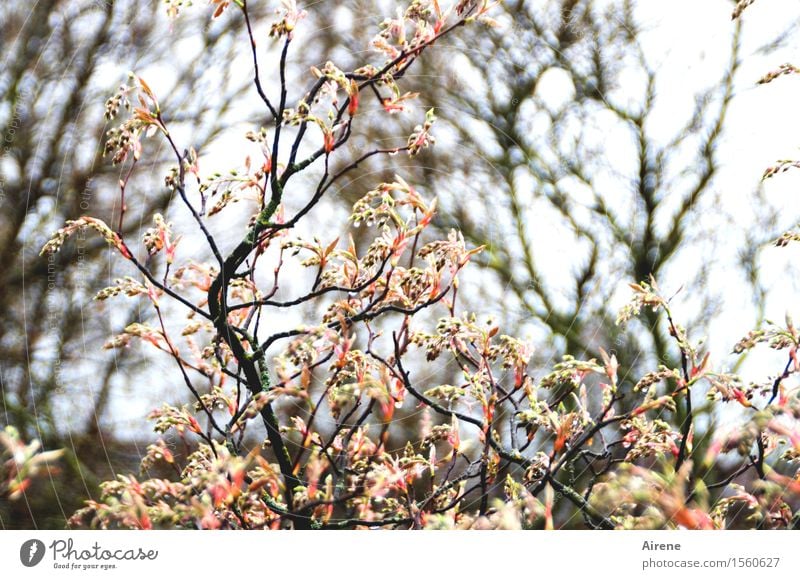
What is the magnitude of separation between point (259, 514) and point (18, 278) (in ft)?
1.27
